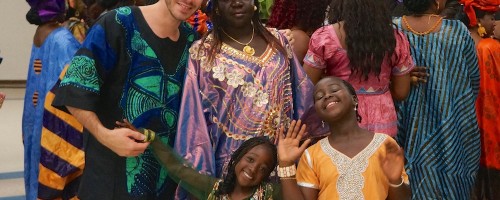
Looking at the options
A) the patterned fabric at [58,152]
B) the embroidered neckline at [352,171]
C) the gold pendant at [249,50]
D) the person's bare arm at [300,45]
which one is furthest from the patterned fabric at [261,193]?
the patterned fabric at [58,152]

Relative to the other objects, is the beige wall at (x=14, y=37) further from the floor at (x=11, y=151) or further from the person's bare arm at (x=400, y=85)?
the person's bare arm at (x=400, y=85)

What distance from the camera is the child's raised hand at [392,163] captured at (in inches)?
127

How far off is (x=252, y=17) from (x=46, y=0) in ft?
6.95

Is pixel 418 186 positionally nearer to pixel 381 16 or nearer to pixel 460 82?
pixel 460 82

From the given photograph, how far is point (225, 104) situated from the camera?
328 centimetres

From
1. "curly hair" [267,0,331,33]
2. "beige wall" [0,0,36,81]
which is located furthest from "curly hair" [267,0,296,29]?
"beige wall" [0,0,36,81]

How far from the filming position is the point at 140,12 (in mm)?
3291

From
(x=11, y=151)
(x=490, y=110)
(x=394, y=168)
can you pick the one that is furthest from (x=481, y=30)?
(x=11, y=151)

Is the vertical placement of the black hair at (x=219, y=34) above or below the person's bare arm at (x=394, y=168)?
above

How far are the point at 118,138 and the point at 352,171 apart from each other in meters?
0.86

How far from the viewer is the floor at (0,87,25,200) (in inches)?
280

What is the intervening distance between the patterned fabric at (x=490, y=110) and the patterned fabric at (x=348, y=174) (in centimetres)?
245

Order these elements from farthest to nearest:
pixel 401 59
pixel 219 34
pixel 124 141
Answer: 1. pixel 401 59
2. pixel 219 34
3. pixel 124 141

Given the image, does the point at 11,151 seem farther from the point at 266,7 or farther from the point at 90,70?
the point at 90,70
